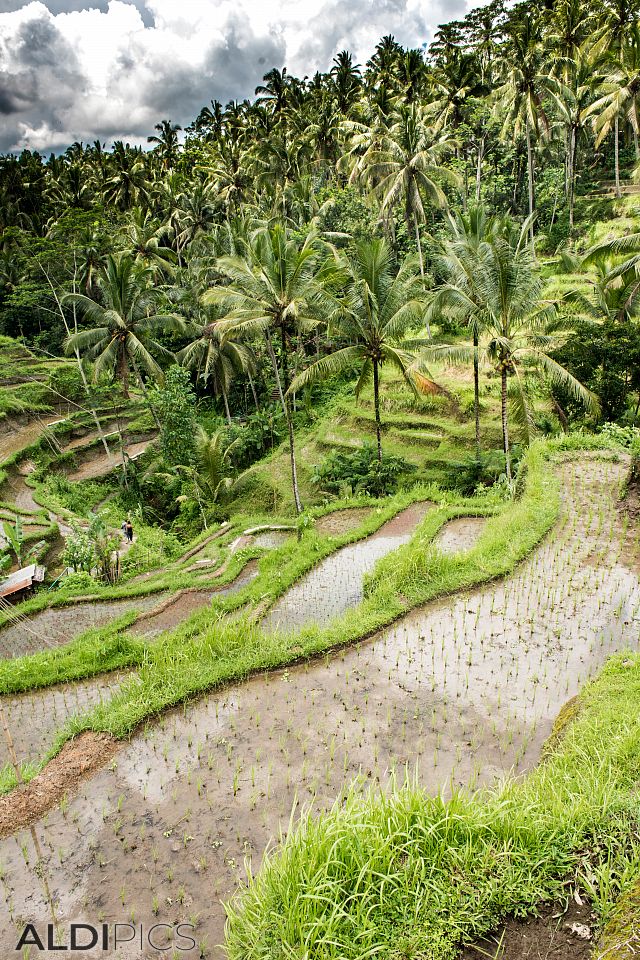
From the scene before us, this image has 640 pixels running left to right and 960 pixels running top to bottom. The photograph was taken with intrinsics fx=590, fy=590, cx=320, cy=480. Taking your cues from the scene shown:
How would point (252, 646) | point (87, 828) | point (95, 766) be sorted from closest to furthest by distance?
1. point (87, 828)
2. point (95, 766)
3. point (252, 646)

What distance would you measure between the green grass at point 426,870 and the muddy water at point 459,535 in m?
7.06

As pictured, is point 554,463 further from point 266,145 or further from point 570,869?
point 266,145

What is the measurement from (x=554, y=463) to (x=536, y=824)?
11204 mm

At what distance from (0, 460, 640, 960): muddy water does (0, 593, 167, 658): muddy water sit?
511 cm

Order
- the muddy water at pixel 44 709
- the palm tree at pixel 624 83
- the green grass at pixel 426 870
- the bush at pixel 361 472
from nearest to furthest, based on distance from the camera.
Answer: the green grass at pixel 426 870 < the muddy water at pixel 44 709 < the bush at pixel 361 472 < the palm tree at pixel 624 83

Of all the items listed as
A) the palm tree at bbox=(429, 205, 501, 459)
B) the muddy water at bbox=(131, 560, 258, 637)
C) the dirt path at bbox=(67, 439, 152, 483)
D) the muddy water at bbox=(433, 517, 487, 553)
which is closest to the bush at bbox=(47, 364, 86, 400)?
the dirt path at bbox=(67, 439, 152, 483)

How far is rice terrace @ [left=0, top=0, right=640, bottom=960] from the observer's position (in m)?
4.44

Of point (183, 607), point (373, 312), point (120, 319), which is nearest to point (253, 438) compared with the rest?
point (120, 319)

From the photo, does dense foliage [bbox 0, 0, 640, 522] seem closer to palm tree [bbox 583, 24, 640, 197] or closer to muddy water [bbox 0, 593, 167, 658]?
palm tree [bbox 583, 24, 640, 197]

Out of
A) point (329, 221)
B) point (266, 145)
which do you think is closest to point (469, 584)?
point (329, 221)

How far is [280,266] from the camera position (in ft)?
49.9

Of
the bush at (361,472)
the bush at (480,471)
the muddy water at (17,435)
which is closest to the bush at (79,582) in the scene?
the bush at (361,472)

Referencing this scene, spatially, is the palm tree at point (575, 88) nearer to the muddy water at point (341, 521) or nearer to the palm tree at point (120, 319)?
the palm tree at point (120, 319)

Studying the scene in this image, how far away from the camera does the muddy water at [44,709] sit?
7.83m
